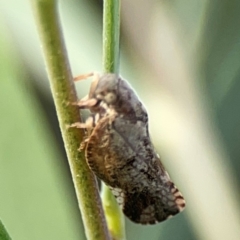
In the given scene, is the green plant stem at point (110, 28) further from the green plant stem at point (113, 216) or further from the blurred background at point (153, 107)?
the blurred background at point (153, 107)

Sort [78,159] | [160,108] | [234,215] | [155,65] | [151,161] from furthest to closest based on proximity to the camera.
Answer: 1. [234,215]
2. [155,65]
3. [160,108]
4. [151,161]
5. [78,159]

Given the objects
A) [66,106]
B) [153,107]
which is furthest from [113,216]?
[153,107]

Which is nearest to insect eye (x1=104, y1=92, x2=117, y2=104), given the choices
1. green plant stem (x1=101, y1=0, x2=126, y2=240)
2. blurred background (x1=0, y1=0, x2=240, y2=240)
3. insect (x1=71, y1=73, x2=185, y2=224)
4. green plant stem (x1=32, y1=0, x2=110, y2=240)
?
insect (x1=71, y1=73, x2=185, y2=224)

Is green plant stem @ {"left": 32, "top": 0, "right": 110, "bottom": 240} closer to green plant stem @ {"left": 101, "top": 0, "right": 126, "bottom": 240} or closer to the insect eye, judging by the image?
green plant stem @ {"left": 101, "top": 0, "right": 126, "bottom": 240}

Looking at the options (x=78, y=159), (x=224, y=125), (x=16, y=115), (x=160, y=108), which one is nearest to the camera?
(x=78, y=159)

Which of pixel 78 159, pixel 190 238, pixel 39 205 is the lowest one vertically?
pixel 190 238

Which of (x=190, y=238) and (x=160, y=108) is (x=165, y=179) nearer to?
(x=160, y=108)

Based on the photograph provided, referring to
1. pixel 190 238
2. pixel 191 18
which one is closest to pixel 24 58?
pixel 191 18
